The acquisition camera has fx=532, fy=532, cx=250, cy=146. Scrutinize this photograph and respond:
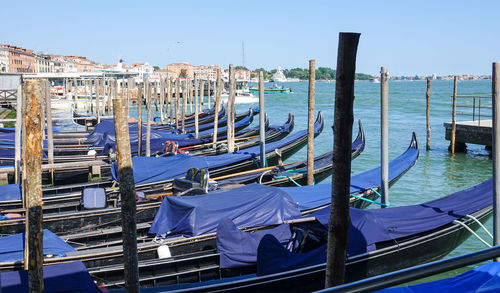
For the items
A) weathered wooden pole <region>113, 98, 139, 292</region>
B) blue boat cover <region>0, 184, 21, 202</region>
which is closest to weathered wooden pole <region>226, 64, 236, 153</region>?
blue boat cover <region>0, 184, 21, 202</region>

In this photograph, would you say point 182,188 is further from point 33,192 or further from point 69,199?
point 33,192

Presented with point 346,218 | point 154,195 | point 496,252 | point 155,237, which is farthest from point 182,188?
point 496,252

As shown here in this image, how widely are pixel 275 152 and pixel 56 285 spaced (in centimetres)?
914

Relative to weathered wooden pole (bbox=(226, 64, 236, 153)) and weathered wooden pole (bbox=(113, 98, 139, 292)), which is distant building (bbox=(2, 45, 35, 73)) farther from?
weathered wooden pole (bbox=(113, 98, 139, 292))

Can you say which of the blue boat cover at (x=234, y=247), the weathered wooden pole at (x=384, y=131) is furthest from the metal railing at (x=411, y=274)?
the weathered wooden pole at (x=384, y=131)

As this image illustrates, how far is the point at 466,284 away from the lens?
3.03 meters

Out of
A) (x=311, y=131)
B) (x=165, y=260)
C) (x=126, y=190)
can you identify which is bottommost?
(x=165, y=260)

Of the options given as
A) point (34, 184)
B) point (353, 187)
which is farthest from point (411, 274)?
point (353, 187)

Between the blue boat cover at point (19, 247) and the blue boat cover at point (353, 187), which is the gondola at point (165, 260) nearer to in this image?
the blue boat cover at point (19, 247)

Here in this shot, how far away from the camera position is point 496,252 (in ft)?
5.06

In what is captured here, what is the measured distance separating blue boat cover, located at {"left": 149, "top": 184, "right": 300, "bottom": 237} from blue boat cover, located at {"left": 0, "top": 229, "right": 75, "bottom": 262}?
1.41 metres

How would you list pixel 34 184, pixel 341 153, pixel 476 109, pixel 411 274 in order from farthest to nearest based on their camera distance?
pixel 476 109 < pixel 34 184 < pixel 341 153 < pixel 411 274

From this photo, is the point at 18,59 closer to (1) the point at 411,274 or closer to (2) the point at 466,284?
(2) the point at 466,284

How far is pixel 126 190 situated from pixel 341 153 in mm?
1810
